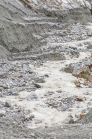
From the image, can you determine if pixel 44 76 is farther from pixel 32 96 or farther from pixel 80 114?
pixel 80 114

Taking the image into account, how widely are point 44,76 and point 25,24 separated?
4.58 metres

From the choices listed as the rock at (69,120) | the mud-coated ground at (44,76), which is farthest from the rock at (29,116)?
the rock at (69,120)

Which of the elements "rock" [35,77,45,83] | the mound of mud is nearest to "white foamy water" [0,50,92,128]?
"rock" [35,77,45,83]

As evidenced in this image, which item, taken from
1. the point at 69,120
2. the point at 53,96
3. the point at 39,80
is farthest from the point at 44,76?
the point at 69,120

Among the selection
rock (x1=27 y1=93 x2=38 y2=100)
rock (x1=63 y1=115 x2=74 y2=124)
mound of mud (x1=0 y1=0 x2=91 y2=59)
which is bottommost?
A: mound of mud (x1=0 y1=0 x2=91 y2=59)

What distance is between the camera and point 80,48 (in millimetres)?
11734

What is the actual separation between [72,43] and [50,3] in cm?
585

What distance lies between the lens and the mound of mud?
401 inches

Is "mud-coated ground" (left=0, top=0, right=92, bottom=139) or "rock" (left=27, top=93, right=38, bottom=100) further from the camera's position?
"rock" (left=27, top=93, right=38, bottom=100)

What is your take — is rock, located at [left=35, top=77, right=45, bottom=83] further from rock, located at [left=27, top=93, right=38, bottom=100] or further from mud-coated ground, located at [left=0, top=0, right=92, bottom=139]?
rock, located at [left=27, top=93, right=38, bottom=100]

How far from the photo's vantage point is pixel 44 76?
7.97 metres

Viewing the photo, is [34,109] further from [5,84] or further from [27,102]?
[5,84]

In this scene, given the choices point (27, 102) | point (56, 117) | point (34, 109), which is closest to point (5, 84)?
point (27, 102)

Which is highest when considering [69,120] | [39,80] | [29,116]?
[69,120]
